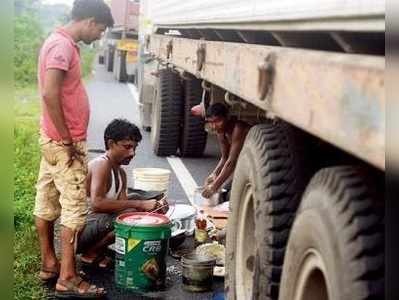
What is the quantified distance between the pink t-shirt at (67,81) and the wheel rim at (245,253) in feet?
4.48

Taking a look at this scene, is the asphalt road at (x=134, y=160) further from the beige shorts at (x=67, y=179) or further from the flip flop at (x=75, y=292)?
the beige shorts at (x=67, y=179)

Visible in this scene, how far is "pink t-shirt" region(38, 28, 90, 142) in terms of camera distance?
4445mm

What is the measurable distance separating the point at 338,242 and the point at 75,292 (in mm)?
2871

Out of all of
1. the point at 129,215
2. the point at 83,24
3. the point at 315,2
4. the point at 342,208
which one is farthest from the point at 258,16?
the point at 129,215

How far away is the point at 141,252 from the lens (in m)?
4.77

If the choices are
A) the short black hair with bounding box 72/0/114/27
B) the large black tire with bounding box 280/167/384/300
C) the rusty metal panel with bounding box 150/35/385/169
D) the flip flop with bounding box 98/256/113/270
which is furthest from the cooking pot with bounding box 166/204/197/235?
the large black tire with bounding box 280/167/384/300

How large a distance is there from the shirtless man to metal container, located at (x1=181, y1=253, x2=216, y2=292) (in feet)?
4.06

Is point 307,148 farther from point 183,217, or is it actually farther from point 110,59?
point 110,59

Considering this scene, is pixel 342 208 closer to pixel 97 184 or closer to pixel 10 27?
pixel 10 27

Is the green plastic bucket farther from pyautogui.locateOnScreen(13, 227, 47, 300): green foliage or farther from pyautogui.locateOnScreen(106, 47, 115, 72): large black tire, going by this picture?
pyautogui.locateOnScreen(106, 47, 115, 72): large black tire

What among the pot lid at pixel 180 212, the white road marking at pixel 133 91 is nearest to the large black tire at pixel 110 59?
the white road marking at pixel 133 91

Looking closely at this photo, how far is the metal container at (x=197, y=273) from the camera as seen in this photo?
4.93m

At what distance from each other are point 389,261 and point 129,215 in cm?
337

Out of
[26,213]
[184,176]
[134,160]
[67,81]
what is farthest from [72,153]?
[134,160]
